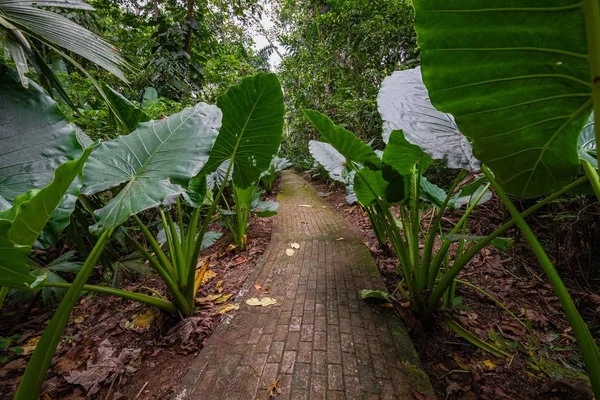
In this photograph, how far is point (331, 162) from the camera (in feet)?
5.70

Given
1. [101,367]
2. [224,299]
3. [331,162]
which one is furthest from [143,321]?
[331,162]

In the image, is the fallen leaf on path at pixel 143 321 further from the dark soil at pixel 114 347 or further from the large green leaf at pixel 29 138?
the large green leaf at pixel 29 138

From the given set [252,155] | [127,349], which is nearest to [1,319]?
[127,349]

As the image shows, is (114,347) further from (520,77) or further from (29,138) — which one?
(520,77)

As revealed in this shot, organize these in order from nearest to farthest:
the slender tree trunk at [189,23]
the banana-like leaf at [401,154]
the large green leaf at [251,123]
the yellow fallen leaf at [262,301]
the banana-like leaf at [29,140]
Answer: the banana-like leaf at [29,140] → the banana-like leaf at [401,154] → the large green leaf at [251,123] → the yellow fallen leaf at [262,301] → the slender tree trunk at [189,23]

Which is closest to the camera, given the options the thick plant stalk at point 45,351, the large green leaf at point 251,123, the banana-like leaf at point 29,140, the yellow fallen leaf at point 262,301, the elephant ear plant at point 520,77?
the elephant ear plant at point 520,77

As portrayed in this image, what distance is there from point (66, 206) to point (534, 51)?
119cm

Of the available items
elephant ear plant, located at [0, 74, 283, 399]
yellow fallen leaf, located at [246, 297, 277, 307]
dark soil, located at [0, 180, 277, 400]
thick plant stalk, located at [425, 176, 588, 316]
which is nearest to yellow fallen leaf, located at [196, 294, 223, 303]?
dark soil, located at [0, 180, 277, 400]

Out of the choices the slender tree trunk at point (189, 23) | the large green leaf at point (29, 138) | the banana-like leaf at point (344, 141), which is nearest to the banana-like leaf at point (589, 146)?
the banana-like leaf at point (344, 141)

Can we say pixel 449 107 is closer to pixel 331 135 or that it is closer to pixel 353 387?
pixel 331 135

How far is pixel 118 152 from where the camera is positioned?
896 millimetres

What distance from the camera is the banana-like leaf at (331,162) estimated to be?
1.69m

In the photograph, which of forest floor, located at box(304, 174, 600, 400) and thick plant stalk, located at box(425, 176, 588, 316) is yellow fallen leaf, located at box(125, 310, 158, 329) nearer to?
forest floor, located at box(304, 174, 600, 400)

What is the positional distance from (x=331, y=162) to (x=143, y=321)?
149cm
